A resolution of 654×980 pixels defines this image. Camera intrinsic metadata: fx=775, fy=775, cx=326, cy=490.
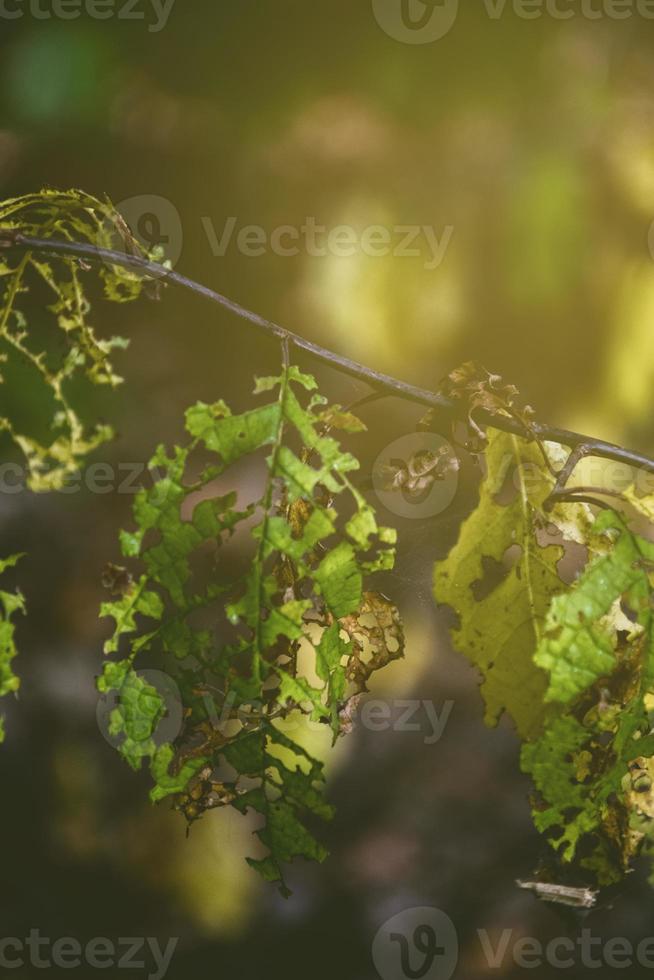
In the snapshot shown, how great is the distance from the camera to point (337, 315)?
0.67 m

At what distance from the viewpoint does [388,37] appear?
2.05ft

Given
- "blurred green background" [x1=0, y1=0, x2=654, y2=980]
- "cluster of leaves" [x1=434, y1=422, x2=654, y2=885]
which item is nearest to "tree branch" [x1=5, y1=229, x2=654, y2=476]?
"cluster of leaves" [x1=434, y1=422, x2=654, y2=885]

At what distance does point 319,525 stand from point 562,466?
0.17m

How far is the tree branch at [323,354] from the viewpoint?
1.46ft

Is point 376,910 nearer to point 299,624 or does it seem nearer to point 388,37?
point 299,624

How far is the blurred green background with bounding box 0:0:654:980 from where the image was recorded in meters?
0.63

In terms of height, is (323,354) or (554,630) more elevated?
(323,354)

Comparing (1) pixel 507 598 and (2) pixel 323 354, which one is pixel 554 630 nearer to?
(1) pixel 507 598

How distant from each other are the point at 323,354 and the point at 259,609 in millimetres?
159

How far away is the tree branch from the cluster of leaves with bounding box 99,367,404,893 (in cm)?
3

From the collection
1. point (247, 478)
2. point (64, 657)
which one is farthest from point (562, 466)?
point (64, 657)

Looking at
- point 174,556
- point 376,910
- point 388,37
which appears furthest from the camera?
point 376,910

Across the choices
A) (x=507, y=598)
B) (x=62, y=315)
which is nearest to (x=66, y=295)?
(x=62, y=315)

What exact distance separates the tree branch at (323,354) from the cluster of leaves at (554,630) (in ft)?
0.04
